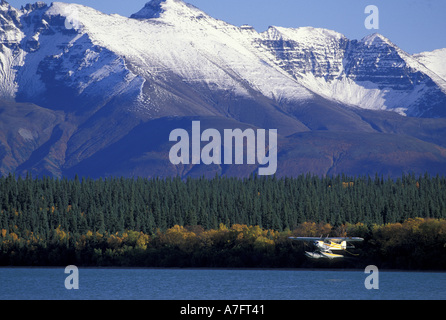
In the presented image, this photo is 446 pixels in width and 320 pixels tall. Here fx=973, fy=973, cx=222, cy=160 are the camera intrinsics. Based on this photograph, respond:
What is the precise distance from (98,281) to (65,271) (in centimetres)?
3294

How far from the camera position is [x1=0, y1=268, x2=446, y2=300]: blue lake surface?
456ft

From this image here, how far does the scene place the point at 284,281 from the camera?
16238 cm

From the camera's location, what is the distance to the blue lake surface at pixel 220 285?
456 feet

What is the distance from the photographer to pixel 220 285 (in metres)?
155
